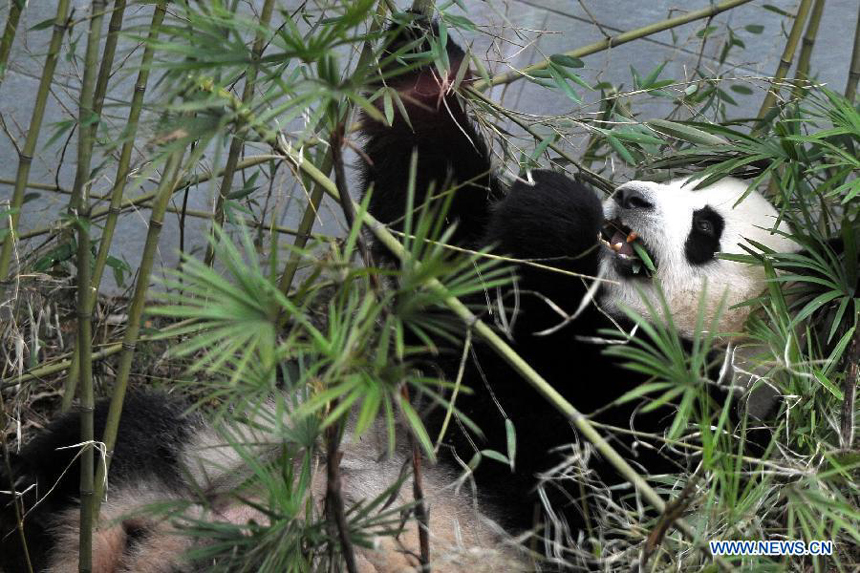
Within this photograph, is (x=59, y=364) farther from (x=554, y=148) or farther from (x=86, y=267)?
(x=554, y=148)

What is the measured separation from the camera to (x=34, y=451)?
5.47ft

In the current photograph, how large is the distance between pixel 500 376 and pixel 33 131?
915 mm

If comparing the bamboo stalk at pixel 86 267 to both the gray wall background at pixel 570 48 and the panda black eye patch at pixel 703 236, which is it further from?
the gray wall background at pixel 570 48

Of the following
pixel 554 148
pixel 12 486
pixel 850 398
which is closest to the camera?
pixel 850 398

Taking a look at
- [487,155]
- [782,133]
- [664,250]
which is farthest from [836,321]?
[487,155]

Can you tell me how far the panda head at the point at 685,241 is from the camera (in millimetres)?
1796

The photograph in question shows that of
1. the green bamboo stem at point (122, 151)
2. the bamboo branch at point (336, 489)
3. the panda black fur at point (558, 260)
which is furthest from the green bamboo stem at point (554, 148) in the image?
the bamboo branch at point (336, 489)

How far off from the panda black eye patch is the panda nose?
108 millimetres

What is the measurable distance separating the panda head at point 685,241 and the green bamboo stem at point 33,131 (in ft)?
3.27

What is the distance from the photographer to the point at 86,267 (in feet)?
4.04

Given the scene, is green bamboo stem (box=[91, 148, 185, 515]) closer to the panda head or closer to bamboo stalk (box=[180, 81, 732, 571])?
bamboo stalk (box=[180, 81, 732, 571])

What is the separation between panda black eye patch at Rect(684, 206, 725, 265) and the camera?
1818mm

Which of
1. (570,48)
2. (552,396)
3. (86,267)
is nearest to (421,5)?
(86,267)

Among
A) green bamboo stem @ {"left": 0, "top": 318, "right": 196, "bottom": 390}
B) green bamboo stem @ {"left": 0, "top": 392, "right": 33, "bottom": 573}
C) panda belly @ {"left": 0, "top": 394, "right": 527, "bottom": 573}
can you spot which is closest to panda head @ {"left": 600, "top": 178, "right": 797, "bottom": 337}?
panda belly @ {"left": 0, "top": 394, "right": 527, "bottom": 573}
